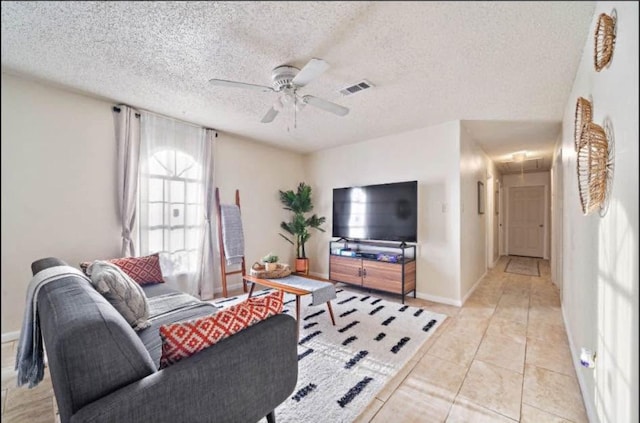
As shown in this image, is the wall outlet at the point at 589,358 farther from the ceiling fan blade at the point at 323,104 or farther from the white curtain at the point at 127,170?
the white curtain at the point at 127,170

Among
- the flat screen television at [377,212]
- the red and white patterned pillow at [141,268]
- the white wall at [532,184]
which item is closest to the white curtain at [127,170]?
the red and white patterned pillow at [141,268]

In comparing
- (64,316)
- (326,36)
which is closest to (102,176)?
(64,316)

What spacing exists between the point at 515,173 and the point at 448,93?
5.97m

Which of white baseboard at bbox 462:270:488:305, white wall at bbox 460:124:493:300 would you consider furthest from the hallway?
white wall at bbox 460:124:493:300

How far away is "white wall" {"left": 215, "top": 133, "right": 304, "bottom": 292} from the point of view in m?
3.84

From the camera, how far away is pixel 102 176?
264 centimetres

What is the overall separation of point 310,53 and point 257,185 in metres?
2.66

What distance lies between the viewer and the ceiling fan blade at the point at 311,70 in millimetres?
1671

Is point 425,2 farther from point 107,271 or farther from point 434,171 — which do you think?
point 434,171

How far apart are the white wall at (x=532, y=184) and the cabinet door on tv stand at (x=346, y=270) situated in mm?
5157

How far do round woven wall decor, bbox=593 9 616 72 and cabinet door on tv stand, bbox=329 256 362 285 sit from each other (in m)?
2.92

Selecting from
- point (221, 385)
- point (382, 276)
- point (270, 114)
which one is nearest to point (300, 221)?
point (382, 276)

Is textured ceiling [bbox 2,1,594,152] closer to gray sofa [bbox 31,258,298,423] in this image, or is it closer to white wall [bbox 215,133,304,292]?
gray sofa [bbox 31,258,298,423]

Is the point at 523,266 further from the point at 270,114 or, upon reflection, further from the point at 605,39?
the point at 270,114
